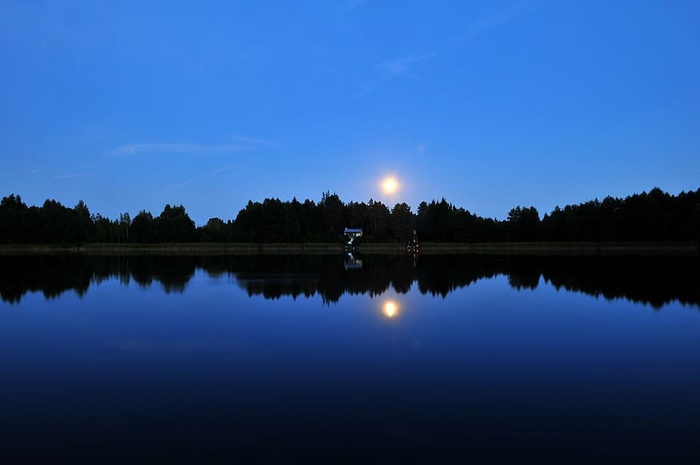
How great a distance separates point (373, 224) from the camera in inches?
4924

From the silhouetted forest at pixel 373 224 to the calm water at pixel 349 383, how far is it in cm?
6843

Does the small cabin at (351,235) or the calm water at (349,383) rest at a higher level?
the small cabin at (351,235)

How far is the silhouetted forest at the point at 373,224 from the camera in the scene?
78.3m

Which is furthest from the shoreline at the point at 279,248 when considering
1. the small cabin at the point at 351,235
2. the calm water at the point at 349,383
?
the calm water at the point at 349,383

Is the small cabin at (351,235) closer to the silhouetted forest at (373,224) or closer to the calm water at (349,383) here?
the silhouetted forest at (373,224)

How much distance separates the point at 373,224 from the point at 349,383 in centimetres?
11628

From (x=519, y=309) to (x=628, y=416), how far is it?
36.9 feet

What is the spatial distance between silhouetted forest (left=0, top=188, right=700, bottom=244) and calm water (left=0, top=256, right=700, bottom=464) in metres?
68.4

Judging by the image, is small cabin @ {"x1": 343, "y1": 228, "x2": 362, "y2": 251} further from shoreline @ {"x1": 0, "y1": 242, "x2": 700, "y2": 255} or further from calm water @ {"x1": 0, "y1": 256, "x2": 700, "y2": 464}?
calm water @ {"x1": 0, "y1": 256, "x2": 700, "y2": 464}

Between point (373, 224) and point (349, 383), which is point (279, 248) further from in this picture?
point (349, 383)

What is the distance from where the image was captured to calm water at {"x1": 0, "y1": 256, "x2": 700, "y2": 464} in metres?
6.33

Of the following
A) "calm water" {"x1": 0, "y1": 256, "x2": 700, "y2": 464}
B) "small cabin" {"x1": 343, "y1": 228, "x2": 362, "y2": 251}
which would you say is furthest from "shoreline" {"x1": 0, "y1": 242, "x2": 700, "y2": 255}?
"calm water" {"x1": 0, "y1": 256, "x2": 700, "y2": 464}

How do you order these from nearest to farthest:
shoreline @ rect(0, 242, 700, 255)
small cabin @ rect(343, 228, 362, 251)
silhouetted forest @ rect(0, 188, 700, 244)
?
silhouetted forest @ rect(0, 188, 700, 244) → shoreline @ rect(0, 242, 700, 255) → small cabin @ rect(343, 228, 362, 251)

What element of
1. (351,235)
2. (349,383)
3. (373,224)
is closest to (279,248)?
(351,235)
